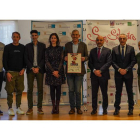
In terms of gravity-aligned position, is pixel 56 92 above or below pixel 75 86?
below

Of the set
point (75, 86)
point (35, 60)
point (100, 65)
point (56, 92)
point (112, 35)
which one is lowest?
point (56, 92)

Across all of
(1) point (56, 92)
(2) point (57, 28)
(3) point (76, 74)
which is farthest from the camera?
(2) point (57, 28)

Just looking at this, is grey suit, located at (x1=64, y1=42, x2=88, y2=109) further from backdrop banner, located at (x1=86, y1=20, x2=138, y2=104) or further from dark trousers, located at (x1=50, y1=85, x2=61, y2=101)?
backdrop banner, located at (x1=86, y1=20, x2=138, y2=104)

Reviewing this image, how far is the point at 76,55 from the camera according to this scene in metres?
4.88

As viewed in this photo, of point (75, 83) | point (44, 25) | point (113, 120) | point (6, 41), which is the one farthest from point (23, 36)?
point (113, 120)

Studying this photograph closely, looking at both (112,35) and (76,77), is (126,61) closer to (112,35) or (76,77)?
(112,35)

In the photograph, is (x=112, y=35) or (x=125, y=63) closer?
(x=125, y=63)

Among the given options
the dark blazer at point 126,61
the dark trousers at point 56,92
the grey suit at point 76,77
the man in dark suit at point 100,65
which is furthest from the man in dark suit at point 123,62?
the dark trousers at point 56,92

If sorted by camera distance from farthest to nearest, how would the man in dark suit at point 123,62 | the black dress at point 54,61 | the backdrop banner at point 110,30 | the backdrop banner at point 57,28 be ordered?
1. the backdrop banner at point 57,28
2. the backdrop banner at point 110,30
3. the black dress at point 54,61
4. the man in dark suit at point 123,62

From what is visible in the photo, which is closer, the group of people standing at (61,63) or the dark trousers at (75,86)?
the group of people standing at (61,63)

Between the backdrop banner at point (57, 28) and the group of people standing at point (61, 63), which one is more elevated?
the backdrop banner at point (57, 28)

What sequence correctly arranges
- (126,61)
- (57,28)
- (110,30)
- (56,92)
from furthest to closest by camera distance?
(57,28) < (110,30) < (56,92) < (126,61)

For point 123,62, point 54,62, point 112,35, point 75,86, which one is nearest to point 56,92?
point 75,86

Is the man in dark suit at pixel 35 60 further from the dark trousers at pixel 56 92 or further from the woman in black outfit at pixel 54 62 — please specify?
the dark trousers at pixel 56 92
